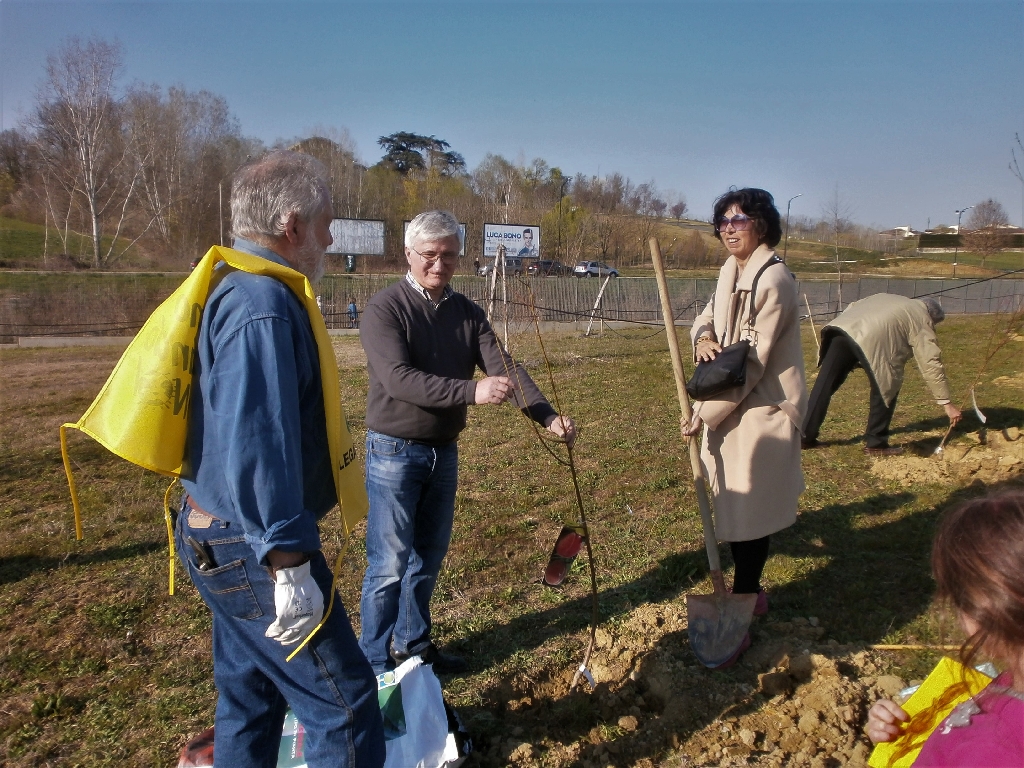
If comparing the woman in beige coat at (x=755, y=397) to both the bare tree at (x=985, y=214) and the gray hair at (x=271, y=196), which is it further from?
the bare tree at (x=985, y=214)

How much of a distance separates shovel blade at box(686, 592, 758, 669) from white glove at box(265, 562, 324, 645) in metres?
1.83

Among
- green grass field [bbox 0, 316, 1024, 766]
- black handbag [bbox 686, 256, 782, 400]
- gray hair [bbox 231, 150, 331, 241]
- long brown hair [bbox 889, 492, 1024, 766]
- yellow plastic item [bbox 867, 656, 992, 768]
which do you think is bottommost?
green grass field [bbox 0, 316, 1024, 766]

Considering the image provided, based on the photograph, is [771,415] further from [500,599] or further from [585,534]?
[500,599]

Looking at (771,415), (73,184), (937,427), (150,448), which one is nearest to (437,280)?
(150,448)

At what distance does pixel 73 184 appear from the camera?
3700 cm

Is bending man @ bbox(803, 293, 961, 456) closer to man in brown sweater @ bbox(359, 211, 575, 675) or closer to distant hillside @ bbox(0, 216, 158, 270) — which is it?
man in brown sweater @ bbox(359, 211, 575, 675)

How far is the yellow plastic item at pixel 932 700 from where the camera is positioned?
1438 mm

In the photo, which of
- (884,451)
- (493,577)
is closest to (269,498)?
(493,577)

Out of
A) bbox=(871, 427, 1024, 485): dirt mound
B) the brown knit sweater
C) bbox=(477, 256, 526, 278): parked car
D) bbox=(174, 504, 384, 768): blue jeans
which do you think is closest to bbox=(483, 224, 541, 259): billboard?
bbox=(477, 256, 526, 278): parked car

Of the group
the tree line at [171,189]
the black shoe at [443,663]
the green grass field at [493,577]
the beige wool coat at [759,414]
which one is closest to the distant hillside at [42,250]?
the tree line at [171,189]

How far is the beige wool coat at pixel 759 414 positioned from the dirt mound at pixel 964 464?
3.14 m

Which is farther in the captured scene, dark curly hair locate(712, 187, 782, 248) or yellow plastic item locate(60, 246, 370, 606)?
dark curly hair locate(712, 187, 782, 248)

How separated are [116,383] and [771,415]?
2.48 m

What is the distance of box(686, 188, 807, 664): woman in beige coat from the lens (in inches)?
113
